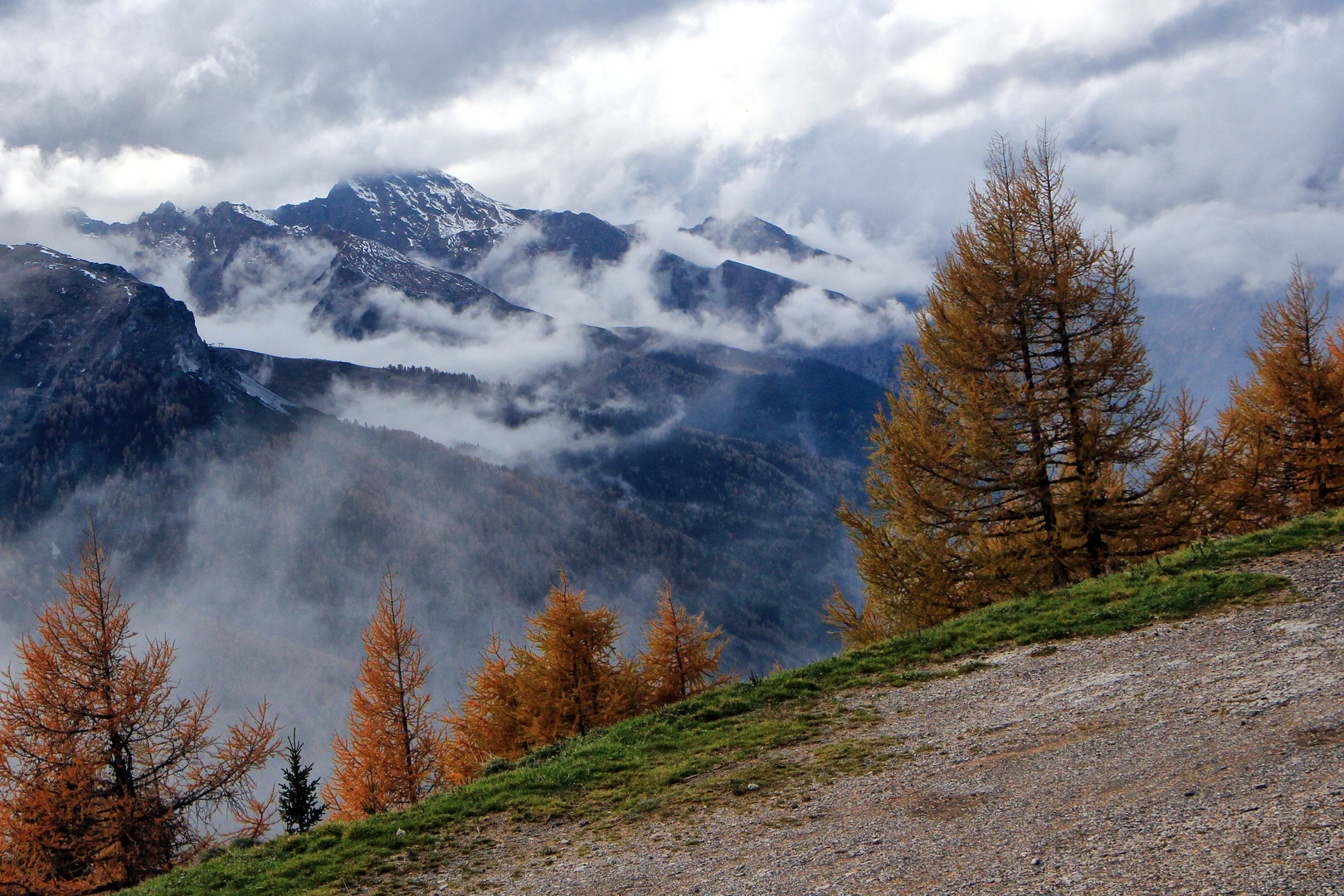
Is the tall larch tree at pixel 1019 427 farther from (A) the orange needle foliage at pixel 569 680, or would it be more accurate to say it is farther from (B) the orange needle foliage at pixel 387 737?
(B) the orange needle foliage at pixel 387 737

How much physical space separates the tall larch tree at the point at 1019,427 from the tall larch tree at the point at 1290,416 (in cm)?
524

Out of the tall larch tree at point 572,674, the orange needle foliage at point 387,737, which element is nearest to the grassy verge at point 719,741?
the tall larch tree at point 572,674

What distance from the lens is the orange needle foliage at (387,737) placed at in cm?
3319

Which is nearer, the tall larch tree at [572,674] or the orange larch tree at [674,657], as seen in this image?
the tall larch tree at [572,674]

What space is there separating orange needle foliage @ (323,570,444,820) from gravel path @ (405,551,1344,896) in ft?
82.0

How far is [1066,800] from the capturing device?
8117 mm

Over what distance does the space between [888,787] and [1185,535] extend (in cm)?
1276

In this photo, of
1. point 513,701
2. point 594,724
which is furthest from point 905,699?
point 513,701

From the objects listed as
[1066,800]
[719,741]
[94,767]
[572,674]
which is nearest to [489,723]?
[572,674]

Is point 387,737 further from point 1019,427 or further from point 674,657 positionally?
point 1019,427

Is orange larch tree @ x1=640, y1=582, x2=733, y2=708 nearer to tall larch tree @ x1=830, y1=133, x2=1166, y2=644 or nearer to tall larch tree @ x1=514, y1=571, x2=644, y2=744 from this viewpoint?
tall larch tree @ x1=514, y1=571, x2=644, y2=744

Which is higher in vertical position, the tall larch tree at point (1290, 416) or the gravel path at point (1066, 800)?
the tall larch tree at point (1290, 416)

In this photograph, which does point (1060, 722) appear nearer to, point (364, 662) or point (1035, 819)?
point (1035, 819)

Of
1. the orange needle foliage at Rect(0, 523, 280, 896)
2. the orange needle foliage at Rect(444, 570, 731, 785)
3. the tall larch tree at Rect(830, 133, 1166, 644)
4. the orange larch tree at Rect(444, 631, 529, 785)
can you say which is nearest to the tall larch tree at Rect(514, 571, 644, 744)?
the orange needle foliage at Rect(444, 570, 731, 785)
